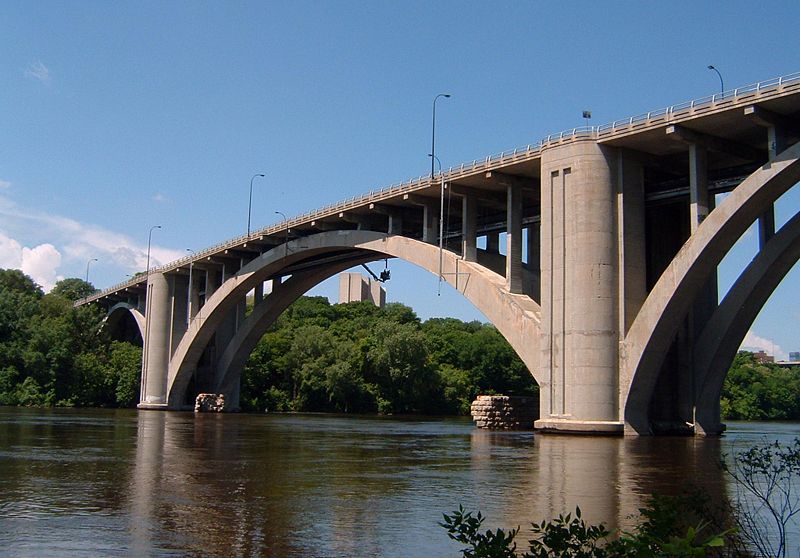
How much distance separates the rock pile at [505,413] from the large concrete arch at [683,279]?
10867 millimetres

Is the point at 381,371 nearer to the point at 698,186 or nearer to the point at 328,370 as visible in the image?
the point at 328,370

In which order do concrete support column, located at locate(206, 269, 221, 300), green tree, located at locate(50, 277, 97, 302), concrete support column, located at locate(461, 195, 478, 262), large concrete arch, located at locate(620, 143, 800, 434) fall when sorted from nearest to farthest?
large concrete arch, located at locate(620, 143, 800, 434)
concrete support column, located at locate(461, 195, 478, 262)
concrete support column, located at locate(206, 269, 221, 300)
green tree, located at locate(50, 277, 97, 302)

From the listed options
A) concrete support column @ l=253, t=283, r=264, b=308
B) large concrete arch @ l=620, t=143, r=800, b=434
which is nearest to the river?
large concrete arch @ l=620, t=143, r=800, b=434

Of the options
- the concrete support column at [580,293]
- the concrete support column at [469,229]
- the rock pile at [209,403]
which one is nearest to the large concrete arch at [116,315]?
the rock pile at [209,403]

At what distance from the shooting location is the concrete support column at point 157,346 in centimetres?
8181

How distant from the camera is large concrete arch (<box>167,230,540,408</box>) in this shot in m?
42.9

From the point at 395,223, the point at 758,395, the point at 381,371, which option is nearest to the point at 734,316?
the point at 395,223

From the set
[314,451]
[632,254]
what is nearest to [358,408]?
[632,254]

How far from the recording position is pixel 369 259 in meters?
65.4

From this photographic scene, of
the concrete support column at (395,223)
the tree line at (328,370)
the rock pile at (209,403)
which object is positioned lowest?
the rock pile at (209,403)

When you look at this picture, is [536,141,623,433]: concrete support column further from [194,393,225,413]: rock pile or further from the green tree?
the green tree

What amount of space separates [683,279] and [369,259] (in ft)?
107

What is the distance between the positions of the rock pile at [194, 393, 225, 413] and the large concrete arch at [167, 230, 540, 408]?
2.62 metres

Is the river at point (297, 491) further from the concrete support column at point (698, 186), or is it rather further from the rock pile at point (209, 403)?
the rock pile at point (209, 403)
